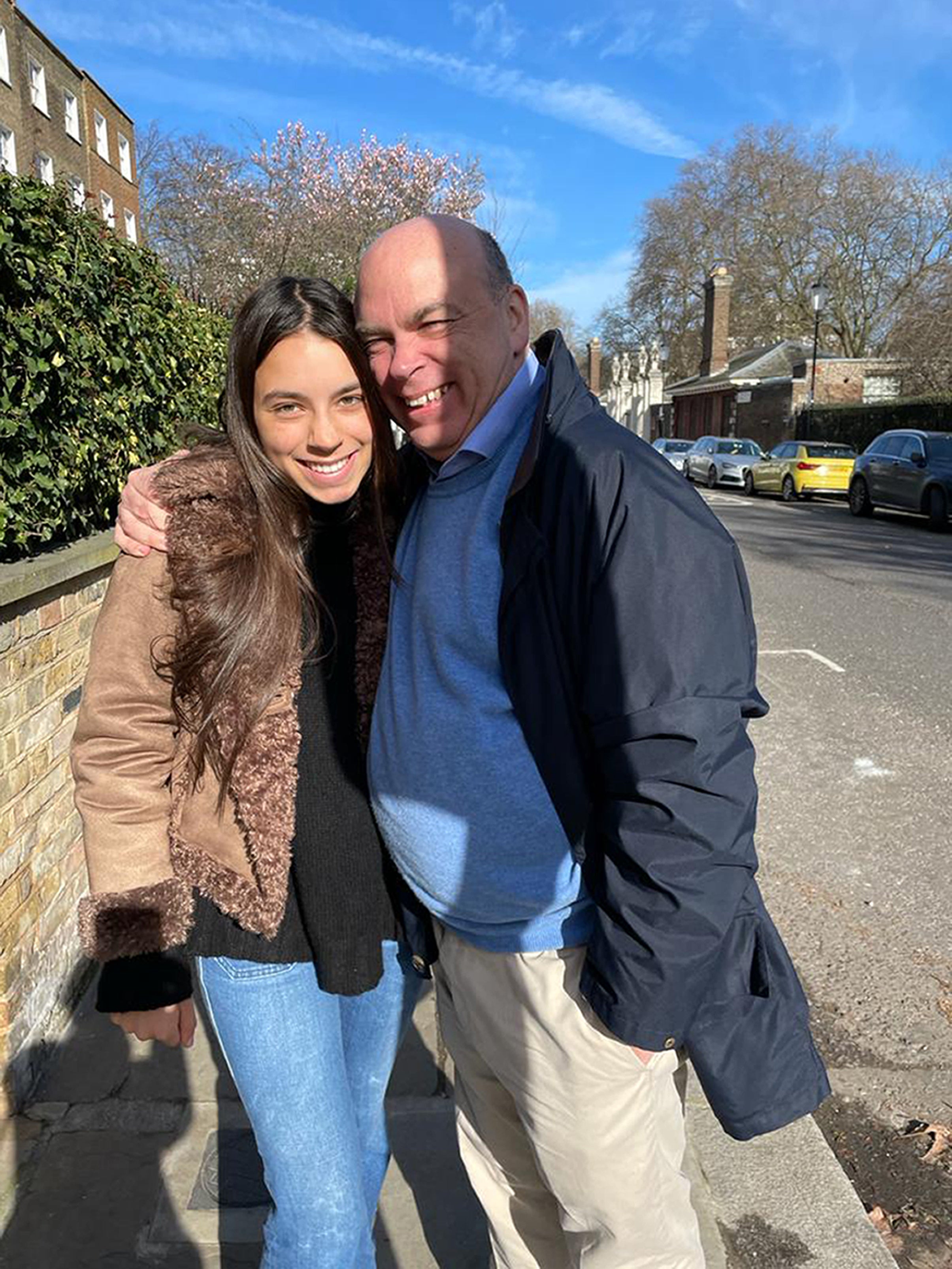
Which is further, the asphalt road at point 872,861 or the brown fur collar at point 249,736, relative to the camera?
the asphalt road at point 872,861

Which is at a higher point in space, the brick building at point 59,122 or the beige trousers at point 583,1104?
the brick building at point 59,122

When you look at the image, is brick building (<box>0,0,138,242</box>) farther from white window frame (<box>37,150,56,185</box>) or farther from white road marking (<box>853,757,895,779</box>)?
white road marking (<box>853,757,895,779</box>)

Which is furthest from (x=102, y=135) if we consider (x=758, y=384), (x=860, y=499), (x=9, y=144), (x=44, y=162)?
(x=860, y=499)

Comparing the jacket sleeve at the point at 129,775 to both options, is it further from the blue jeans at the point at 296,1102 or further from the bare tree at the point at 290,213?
the bare tree at the point at 290,213

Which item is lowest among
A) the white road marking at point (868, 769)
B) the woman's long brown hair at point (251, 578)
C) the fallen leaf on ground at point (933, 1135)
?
the fallen leaf on ground at point (933, 1135)

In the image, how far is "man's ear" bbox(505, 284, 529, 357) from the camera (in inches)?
68.1

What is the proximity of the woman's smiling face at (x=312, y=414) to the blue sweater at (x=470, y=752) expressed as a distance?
0.22 m

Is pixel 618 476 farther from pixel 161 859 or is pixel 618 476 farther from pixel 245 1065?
pixel 245 1065

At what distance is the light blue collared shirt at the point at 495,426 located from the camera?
165 cm

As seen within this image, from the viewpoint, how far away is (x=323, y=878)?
5.86 feet

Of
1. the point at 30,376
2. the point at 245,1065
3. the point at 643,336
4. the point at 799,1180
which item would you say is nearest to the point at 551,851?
the point at 245,1065

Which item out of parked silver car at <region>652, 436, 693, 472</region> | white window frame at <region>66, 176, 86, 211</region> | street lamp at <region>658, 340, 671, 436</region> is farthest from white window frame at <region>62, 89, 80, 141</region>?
white window frame at <region>66, 176, 86, 211</region>

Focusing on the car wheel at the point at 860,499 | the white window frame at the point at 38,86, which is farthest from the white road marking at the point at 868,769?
the white window frame at the point at 38,86

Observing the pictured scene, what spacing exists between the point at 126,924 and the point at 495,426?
107cm
